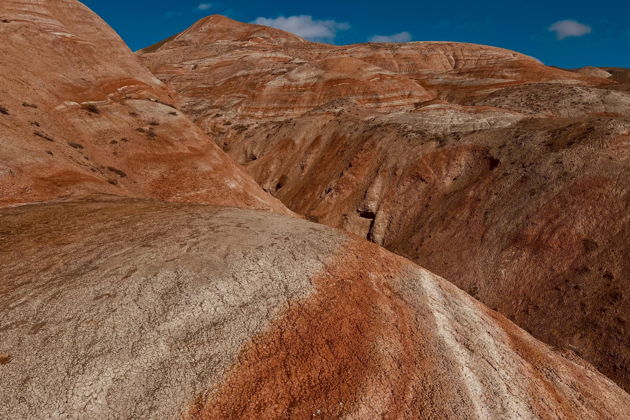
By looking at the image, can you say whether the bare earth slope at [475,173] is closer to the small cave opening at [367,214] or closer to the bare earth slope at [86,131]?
the small cave opening at [367,214]

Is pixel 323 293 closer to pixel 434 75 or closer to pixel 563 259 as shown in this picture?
pixel 563 259

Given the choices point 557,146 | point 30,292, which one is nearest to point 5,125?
point 30,292

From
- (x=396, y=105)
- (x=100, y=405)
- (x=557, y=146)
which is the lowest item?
(x=100, y=405)

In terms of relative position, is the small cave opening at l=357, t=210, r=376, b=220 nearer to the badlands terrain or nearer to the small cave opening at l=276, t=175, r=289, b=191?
the badlands terrain

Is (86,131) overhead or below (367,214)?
overhead

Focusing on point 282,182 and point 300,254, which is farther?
point 282,182

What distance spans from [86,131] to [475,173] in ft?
116

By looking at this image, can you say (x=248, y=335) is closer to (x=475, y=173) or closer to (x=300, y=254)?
(x=300, y=254)

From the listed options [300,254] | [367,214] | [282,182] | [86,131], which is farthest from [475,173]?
[86,131]

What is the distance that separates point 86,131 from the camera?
32.3 meters

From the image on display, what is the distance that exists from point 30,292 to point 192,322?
487cm

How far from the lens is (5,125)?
24.1 meters

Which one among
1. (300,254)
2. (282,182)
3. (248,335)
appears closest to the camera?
(248,335)

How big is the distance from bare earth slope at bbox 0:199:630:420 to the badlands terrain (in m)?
0.05
